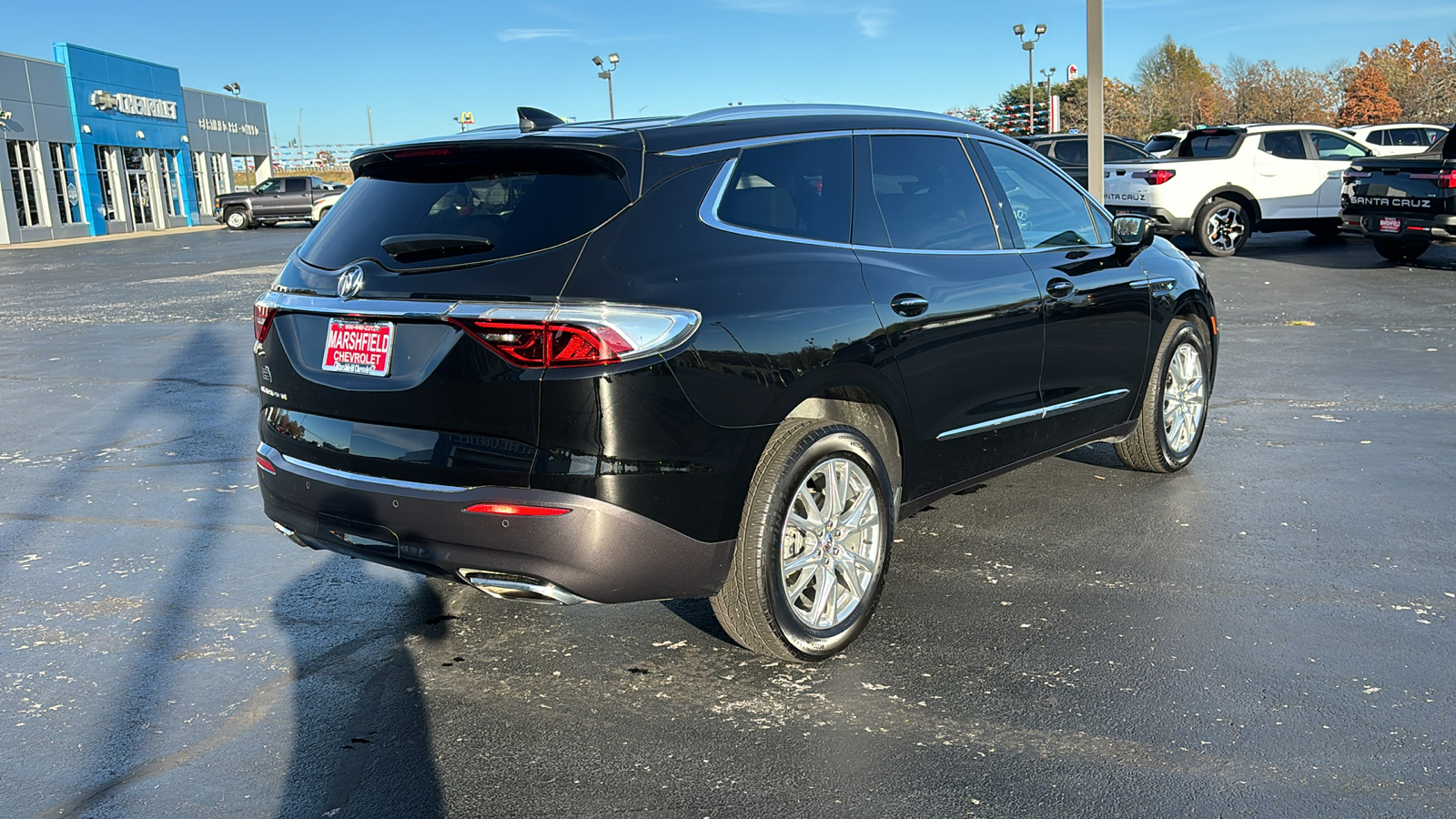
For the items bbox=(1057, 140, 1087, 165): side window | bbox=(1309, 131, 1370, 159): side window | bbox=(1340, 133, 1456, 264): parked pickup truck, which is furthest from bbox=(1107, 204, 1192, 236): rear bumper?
bbox=(1057, 140, 1087, 165): side window

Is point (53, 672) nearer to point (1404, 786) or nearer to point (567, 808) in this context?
point (567, 808)

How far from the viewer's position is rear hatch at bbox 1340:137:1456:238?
14.6 meters

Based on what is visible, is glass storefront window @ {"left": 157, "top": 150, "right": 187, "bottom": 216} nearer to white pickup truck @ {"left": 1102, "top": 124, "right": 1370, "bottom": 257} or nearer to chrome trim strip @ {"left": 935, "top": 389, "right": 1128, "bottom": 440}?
white pickup truck @ {"left": 1102, "top": 124, "right": 1370, "bottom": 257}

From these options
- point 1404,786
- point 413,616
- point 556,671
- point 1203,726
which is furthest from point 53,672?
point 1404,786

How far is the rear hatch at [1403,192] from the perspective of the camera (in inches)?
577

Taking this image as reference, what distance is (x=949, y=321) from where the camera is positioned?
14.4 feet

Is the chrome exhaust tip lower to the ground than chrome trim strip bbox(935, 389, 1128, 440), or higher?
lower

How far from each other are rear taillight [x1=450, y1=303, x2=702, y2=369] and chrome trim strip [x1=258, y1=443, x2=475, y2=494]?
435 millimetres

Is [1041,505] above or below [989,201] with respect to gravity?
below

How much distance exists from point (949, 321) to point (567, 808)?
2.23 m

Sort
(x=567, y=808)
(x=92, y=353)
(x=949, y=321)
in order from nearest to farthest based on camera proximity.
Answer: (x=567, y=808) → (x=949, y=321) → (x=92, y=353)

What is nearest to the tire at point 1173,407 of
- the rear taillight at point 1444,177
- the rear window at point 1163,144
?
the rear taillight at point 1444,177

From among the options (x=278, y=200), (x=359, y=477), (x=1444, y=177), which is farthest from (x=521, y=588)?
(x=278, y=200)

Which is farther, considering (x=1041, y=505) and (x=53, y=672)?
(x=1041, y=505)
